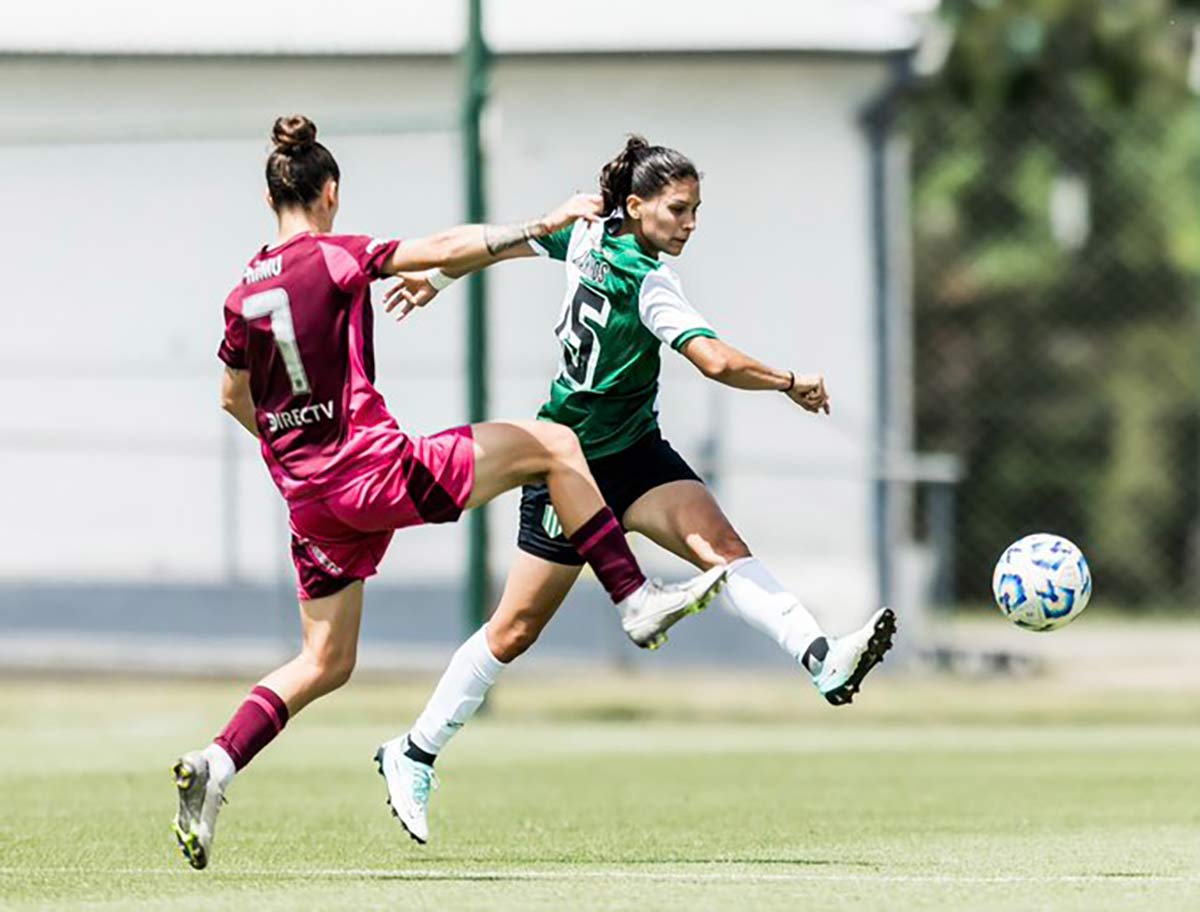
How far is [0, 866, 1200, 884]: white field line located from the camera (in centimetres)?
750

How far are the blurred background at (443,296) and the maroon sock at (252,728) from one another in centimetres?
695

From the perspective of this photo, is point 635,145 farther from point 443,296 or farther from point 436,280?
point 443,296

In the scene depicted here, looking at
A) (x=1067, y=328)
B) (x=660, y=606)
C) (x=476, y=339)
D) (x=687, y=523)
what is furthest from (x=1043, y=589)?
(x=1067, y=328)

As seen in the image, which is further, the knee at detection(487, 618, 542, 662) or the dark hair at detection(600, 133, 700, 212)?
the knee at detection(487, 618, 542, 662)

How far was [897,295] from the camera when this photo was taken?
18391 mm

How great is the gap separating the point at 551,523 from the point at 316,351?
3.98ft

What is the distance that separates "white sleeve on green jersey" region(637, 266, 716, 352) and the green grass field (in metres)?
1.61

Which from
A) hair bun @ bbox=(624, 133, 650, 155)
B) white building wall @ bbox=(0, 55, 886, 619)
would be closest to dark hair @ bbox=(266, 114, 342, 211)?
hair bun @ bbox=(624, 133, 650, 155)

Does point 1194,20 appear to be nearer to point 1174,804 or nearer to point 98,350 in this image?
point 98,350

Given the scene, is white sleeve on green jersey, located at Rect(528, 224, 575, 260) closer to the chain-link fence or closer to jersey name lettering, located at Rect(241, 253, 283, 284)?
jersey name lettering, located at Rect(241, 253, 283, 284)

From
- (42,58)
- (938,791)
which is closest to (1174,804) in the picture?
(938,791)

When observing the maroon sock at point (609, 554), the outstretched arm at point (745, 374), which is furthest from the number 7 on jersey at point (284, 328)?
the outstretched arm at point (745, 374)

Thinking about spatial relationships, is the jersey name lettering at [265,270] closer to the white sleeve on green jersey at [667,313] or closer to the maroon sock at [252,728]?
the white sleeve on green jersey at [667,313]

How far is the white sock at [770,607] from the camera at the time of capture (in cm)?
837
